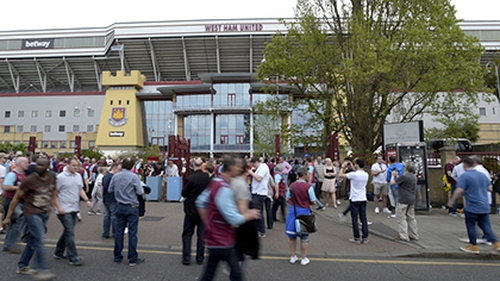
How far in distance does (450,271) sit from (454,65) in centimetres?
1238

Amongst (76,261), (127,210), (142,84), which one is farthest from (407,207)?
(142,84)

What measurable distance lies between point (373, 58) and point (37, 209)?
1274 centimetres

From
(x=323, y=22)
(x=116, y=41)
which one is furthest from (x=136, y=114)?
(x=323, y=22)

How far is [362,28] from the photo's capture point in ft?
46.5

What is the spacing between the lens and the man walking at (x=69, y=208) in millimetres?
4660

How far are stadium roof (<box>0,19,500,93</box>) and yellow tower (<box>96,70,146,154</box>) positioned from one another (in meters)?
3.67

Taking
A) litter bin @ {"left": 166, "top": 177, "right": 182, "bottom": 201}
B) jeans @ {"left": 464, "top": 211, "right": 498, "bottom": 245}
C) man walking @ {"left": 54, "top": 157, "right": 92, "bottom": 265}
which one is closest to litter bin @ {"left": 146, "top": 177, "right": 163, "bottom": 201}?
litter bin @ {"left": 166, "top": 177, "right": 182, "bottom": 201}

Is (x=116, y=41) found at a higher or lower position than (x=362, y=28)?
higher

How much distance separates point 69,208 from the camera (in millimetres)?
4859

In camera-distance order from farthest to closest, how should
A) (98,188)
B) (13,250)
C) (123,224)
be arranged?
(98,188) → (13,250) → (123,224)

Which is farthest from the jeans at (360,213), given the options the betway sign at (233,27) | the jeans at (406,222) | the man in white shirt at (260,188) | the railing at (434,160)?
the betway sign at (233,27)

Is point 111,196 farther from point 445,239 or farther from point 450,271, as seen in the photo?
point 445,239

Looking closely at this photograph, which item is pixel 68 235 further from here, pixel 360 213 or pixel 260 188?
pixel 360 213

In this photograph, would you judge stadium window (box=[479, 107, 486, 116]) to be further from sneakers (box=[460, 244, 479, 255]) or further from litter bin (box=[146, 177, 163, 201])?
litter bin (box=[146, 177, 163, 201])
